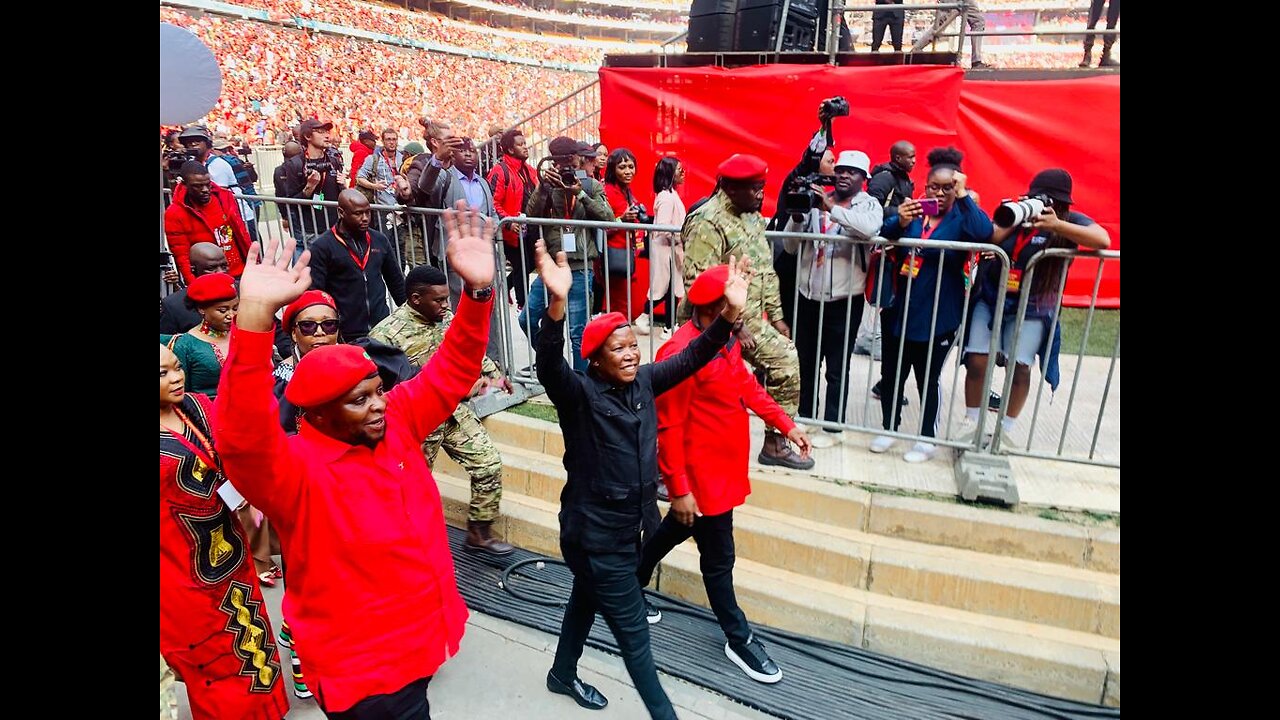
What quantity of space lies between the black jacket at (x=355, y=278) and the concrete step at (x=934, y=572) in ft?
9.03

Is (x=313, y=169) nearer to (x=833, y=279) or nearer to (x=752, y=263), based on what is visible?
(x=752, y=263)

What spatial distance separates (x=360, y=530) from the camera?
7.21 feet

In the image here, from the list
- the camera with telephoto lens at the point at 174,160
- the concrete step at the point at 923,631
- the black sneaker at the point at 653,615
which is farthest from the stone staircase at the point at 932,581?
the camera with telephoto lens at the point at 174,160

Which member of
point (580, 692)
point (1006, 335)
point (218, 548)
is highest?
point (1006, 335)

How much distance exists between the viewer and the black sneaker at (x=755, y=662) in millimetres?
3449

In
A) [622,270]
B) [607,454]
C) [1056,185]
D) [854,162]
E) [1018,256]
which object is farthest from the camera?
[622,270]

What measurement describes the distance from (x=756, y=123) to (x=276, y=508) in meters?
7.13

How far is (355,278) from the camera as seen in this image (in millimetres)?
4801

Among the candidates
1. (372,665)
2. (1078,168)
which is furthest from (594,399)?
(1078,168)

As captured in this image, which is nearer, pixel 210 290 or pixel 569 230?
pixel 210 290

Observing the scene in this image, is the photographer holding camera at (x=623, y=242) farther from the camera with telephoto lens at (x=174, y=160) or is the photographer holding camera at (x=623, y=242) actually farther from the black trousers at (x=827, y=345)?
the camera with telephoto lens at (x=174, y=160)

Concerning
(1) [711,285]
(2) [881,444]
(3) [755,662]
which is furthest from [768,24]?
(3) [755,662]

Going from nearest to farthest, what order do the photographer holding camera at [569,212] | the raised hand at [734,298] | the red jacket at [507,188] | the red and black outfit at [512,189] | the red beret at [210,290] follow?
1. the raised hand at [734,298]
2. the red beret at [210,290]
3. the photographer holding camera at [569,212]
4. the red and black outfit at [512,189]
5. the red jacket at [507,188]

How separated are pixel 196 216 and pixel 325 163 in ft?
10.7
